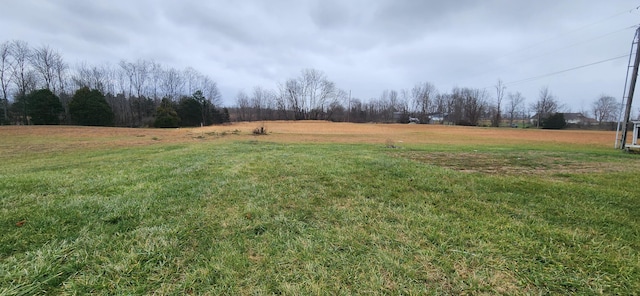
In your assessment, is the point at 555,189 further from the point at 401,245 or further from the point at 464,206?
the point at 401,245

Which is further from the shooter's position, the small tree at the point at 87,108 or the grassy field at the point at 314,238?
the small tree at the point at 87,108

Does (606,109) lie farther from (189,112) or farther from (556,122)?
(189,112)

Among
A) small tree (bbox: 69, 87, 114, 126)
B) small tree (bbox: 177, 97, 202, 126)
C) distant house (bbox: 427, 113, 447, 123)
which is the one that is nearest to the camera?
small tree (bbox: 69, 87, 114, 126)

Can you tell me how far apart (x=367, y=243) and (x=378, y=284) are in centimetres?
57

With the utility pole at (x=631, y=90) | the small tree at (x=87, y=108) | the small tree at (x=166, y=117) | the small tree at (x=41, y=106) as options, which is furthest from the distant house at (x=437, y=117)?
the small tree at (x=41, y=106)

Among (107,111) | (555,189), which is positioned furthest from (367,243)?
(107,111)

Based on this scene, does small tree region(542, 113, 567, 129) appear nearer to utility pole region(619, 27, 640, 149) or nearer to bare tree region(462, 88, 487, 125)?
bare tree region(462, 88, 487, 125)

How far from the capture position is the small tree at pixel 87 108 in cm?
3612

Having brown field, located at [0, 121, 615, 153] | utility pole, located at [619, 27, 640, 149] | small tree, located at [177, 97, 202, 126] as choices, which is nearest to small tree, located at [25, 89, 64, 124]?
brown field, located at [0, 121, 615, 153]

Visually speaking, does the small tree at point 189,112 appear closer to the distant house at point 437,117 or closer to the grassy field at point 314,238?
the grassy field at point 314,238

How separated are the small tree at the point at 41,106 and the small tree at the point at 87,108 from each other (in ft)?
6.26

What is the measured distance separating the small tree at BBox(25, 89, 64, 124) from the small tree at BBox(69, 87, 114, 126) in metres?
1.91

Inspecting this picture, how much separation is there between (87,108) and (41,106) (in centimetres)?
463

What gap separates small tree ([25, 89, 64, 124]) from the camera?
33625mm
